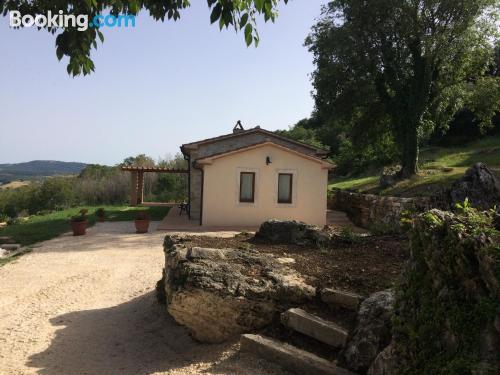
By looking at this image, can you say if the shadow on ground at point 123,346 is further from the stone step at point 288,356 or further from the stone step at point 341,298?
the stone step at point 341,298

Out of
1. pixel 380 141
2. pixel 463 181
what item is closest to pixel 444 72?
pixel 380 141

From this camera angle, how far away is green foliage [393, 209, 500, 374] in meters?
2.37

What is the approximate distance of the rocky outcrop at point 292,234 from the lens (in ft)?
23.4

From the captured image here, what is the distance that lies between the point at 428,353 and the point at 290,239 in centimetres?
466

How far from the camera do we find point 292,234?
7289 millimetres

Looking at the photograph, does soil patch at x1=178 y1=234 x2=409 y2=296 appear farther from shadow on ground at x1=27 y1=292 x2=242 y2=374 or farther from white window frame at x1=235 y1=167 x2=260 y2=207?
white window frame at x1=235 y1=167 x2=260 y2=207

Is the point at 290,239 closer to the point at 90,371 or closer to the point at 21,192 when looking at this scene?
the point at 90,371

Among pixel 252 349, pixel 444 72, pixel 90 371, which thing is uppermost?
pixel 444 72

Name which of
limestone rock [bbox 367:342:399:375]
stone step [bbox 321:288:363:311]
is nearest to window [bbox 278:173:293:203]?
stone step [bbox 321:288:363:311]

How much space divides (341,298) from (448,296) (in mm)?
1884

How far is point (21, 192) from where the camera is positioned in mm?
29781

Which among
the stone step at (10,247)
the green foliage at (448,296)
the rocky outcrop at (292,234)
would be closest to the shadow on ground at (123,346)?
the green foliage at (448,296)

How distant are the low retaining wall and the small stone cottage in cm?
182

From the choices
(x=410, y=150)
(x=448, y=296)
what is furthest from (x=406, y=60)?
(x=448, y=296)
